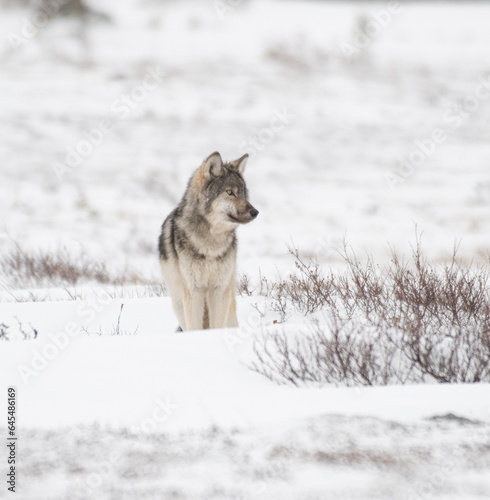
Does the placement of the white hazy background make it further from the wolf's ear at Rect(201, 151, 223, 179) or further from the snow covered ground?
the snow covered ground

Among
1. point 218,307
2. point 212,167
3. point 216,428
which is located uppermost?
point 212,167

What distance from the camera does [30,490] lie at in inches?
126

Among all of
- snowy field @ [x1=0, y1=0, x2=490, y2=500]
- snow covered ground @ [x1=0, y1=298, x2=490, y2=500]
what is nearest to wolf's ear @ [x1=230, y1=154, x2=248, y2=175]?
snowy field @ [x1=0, y1=0, x2=490, y2=500]

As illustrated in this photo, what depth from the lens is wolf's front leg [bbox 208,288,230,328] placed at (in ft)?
20.4

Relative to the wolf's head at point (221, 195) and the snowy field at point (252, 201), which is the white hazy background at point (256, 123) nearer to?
the snowy field at point (252, 201)

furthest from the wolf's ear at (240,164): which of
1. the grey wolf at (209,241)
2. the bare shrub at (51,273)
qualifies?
the bare shrub at (51,273)

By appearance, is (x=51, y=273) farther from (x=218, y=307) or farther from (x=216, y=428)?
(x=216, y=428)

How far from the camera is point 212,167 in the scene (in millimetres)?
6094

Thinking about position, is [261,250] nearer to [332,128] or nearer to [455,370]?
[455,370]

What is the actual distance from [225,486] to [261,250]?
33.5ft

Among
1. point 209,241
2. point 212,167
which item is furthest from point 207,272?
point 212,167

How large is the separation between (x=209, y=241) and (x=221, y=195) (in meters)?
0.45

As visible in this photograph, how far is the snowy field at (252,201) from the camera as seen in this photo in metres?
3.44

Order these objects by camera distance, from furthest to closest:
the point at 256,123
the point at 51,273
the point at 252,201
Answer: the point at 256,123, the point at 252,201, the point at 51,273
